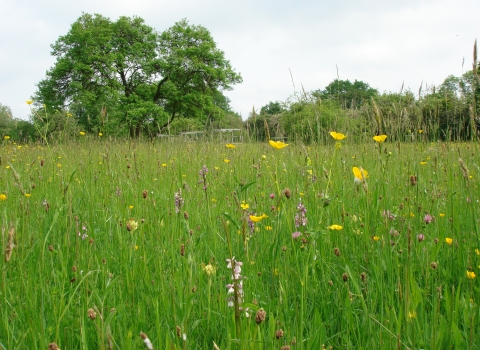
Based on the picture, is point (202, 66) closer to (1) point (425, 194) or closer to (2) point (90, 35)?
(2) point (90, 35)

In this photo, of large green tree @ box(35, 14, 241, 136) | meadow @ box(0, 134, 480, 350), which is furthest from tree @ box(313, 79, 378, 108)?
large green tree @ box(35, 14, 241, 136)

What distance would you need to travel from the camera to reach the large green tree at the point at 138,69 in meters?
25.3

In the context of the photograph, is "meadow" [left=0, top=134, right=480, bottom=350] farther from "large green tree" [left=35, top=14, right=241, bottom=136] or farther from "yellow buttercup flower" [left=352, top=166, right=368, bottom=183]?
"large green tree" [left=35, top=14, right=241, bottom=136]

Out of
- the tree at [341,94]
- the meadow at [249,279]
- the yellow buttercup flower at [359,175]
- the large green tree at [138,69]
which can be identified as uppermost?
the large green tree at [138,69]

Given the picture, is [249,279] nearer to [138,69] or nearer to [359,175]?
[359,175]

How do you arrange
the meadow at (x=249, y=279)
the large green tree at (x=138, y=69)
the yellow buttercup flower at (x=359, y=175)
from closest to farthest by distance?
1. the meadow at (x=249, y=279)
2. the yellow buttercup flower at (x=359, y=175)
3. the large green tree at (x=138, y=69)

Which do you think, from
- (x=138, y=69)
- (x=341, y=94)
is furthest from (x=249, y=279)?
(x=138, y=69)

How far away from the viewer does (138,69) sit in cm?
2706

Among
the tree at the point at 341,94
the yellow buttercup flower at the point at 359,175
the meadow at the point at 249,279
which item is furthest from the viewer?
the tree at the point at 341,94

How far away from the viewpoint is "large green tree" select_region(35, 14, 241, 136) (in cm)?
2531

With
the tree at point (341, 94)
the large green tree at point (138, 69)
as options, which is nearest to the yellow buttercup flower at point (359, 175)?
the tree at point (341, 94)

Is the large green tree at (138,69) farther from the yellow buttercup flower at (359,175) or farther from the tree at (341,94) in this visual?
the yellow buttercup flower at (359,175)

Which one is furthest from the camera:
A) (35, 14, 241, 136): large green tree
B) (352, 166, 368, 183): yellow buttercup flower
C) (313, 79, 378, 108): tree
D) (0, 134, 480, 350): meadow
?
(35, 14, 241, 136): large green tree

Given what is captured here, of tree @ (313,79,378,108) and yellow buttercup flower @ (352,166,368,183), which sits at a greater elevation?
tree @ (313,79,378,108)
